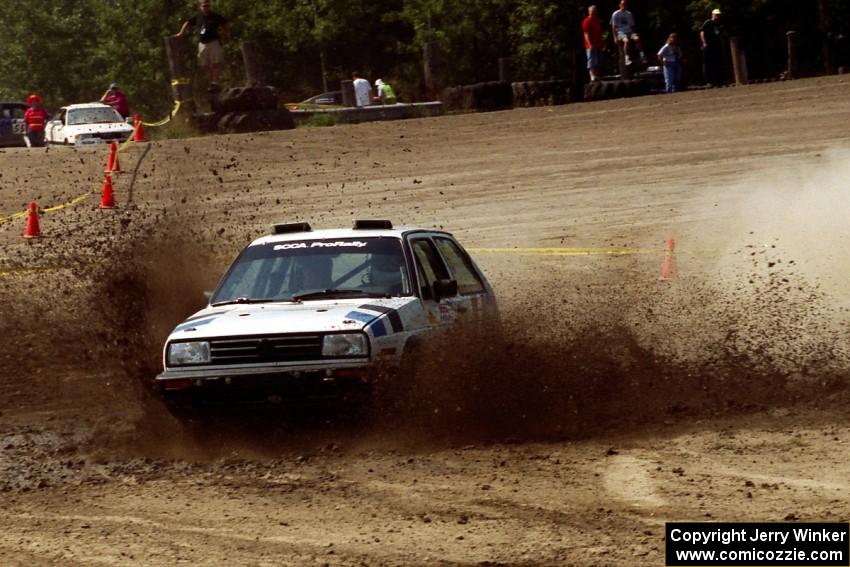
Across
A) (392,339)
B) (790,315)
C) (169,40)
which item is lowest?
(790,315)

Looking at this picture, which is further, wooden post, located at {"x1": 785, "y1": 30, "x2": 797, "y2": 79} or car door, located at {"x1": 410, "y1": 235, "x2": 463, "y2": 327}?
wooden post, located at {"x1": 785, "y1": 30, "x2": 797, "y2": 79}

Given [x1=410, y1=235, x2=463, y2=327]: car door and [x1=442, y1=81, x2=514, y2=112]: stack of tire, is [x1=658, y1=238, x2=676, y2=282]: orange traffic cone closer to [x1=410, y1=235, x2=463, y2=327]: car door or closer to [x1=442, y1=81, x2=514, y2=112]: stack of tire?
[x1=410, y1=235, x2=463, y2=327]: car door

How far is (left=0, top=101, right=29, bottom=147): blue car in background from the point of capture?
1715 inches

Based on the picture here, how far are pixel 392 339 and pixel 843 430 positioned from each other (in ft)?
9.02

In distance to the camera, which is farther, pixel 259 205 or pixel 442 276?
pixel 259 205

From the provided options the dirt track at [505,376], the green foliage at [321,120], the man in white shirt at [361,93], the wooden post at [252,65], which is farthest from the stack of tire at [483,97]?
the dirt track at [505,376]

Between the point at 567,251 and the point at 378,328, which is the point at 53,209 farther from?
the point at 378,328

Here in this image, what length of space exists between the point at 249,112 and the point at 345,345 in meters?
22.7

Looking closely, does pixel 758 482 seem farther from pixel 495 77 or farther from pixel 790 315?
pixel 495 77

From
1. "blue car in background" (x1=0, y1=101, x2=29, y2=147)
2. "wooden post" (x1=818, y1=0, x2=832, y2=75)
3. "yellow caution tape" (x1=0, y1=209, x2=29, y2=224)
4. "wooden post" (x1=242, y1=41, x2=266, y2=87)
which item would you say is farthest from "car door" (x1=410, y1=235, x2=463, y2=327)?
"blue car in background" (x1=0, y1=101, x2=29, y2=147)

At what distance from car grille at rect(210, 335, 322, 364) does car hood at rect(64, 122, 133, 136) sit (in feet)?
89.7

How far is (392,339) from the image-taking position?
956cm

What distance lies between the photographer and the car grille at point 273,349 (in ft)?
30.6

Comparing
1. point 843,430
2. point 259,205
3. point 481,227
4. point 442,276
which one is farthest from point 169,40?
point 843,430
